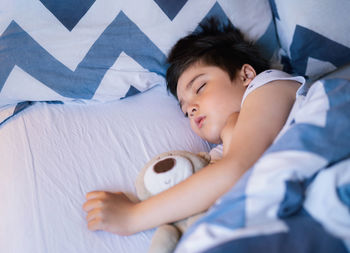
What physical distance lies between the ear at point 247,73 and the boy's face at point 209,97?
0.04 ft

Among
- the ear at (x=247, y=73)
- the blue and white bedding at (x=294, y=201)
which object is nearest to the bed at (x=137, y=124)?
the blue and white bedding at (x=294, y=201)

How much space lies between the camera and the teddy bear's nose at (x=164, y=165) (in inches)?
27.4

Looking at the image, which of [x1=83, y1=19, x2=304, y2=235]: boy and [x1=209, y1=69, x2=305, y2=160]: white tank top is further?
[x1=209, y1=69, x2=305, y2=160]: white tank top

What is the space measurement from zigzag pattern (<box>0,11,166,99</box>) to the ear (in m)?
0.26

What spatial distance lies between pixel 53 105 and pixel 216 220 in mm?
681

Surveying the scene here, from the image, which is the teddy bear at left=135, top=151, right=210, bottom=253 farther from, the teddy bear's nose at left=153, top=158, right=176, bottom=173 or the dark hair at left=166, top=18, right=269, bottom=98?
the dark hair at left=166, top=18, right=269, bottom=98

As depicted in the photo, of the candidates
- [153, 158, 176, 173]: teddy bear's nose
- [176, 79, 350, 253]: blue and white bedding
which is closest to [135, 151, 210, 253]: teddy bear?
[153, 158, 176, 173]: teddy bear's nose

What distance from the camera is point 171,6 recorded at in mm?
989

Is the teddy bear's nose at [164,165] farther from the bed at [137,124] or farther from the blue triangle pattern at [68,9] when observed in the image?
the blue triangle pattern at [68,9]

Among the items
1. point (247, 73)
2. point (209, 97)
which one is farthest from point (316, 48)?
point (209, 97)

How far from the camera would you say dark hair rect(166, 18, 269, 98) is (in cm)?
96

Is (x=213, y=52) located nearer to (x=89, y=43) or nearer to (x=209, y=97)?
(x=209, y=97)

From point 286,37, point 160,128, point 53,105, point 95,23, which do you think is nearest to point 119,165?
point 160,128

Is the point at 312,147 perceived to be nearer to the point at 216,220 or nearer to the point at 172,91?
the point at 216,220
